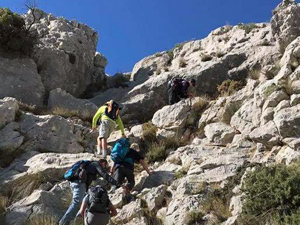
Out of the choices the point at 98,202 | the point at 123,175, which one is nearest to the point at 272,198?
the point at 98,202

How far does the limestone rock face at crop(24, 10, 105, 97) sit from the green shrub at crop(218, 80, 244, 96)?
7.46 meters

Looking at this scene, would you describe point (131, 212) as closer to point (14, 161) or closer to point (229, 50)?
point (14, 161)

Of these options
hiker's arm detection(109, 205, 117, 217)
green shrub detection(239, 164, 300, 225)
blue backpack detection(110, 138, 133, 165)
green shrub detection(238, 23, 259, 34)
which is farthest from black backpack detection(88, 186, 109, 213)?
green shrub detection(238, 23, 259, 34)

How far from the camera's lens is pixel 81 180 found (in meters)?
9.10

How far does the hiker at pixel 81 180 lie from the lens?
8625 millimetres

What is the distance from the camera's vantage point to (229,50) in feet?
64.0

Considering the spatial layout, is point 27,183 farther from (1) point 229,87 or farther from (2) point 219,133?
(1) point 229,87

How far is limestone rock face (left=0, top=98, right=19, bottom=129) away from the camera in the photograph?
13180mm

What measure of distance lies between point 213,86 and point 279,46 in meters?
3.29

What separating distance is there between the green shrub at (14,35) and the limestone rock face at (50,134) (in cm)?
523

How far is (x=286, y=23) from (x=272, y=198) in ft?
34.9

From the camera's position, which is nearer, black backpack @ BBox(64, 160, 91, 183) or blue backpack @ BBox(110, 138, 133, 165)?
black backpack @ BBox(64, 160, 91, 183)

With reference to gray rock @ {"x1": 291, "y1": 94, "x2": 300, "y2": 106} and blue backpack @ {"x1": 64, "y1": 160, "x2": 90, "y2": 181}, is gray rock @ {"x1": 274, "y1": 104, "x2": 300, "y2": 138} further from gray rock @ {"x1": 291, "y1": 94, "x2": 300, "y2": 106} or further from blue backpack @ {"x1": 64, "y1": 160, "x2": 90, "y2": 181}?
blue backpack @ {"x1": 64, "y1": 160, "x2": 90, "y2": 181}

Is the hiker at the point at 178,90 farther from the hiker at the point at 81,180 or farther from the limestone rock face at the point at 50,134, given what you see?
the hiker at the point at 81,180
